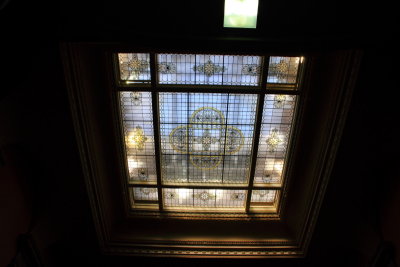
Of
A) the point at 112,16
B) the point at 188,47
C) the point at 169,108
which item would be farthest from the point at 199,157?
the point at 112,16

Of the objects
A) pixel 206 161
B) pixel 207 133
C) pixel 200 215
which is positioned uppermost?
pixel 207 133

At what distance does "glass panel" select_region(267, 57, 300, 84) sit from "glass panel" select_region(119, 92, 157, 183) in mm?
2093

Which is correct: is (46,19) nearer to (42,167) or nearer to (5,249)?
(42,167)

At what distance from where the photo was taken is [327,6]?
382cm

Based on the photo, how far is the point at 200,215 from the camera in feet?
22.0

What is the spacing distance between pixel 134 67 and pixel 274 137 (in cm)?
279

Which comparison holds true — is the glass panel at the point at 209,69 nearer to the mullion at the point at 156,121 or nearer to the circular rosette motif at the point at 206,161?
the mullion at the point at 156,121

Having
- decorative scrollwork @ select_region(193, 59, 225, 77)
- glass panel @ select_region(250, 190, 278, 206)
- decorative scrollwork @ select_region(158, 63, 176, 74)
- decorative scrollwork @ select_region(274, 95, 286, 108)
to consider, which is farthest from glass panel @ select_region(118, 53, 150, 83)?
glass panel @ select_region(250, 190, 278, 206)

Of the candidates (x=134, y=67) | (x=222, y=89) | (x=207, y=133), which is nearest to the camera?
(x=134, y=67)

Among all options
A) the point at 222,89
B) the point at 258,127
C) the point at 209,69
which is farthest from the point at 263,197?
the point at 209,69

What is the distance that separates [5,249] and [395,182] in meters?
6.24

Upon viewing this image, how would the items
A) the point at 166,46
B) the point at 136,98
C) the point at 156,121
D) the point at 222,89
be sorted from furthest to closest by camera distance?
the point at 156,121 < the point at 136,98 < the point at 222,89 < the point at 166,46

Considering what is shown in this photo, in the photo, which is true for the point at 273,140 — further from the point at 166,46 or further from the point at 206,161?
the point at 166,46

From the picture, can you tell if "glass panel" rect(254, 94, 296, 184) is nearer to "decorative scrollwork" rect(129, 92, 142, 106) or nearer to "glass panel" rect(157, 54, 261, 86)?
"glass panel" rect(157, 54, 261, 86)
